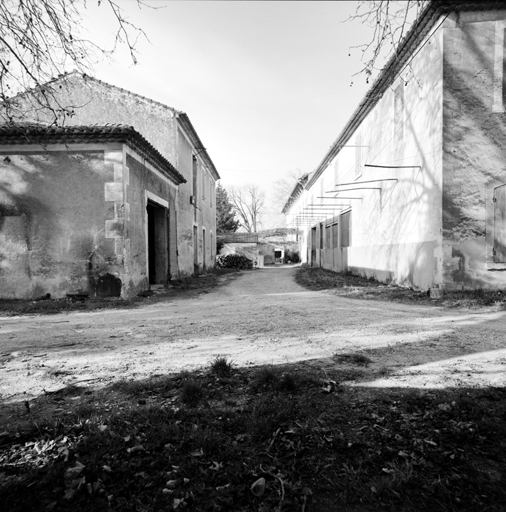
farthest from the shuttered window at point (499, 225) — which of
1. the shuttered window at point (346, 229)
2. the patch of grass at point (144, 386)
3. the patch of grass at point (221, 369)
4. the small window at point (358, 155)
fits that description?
the shuttered window at point (346, 229)

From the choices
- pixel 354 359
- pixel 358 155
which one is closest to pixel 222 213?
pixel 358 155

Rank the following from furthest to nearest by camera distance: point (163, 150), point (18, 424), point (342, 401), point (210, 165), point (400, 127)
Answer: point (210, 165) < point (163, 150) < point (400, 127) < point (342, 401) < point (18, 424)

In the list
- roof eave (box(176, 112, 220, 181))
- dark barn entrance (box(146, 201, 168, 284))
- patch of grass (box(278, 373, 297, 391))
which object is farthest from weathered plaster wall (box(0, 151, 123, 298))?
patch of grass (box(278, 373, 297, 391))

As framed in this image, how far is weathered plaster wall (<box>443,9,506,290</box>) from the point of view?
7.24m

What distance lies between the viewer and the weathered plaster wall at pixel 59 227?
7801mm

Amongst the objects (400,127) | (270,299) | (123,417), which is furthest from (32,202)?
(400,127)

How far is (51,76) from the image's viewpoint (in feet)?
12.0

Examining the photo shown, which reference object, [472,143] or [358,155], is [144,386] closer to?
[472,143]

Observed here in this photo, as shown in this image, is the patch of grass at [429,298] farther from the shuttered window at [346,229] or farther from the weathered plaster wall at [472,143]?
the shuttered window at [346,229]

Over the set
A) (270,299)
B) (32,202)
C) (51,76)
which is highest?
(51,76)

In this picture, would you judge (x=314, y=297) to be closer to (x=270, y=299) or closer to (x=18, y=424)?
(x=270, y=299)

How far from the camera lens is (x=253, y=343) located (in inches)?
157

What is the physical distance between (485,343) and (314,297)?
4586 millimetres

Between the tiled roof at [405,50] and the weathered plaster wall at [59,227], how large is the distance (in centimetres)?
657
